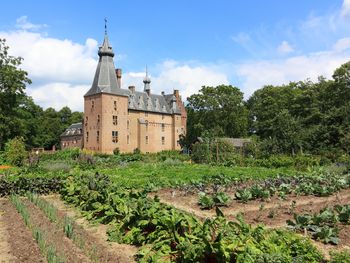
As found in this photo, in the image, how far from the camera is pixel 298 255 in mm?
5043

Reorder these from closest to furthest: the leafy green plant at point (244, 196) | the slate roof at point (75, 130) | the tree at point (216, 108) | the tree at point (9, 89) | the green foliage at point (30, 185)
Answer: the leafy green plant at point (244, 196) → the green foliage at point (30, 185) → the tree at point (9, 89) → the tree at point (216, 108) → the slate roof at point (75, 130)

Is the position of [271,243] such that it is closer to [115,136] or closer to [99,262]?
[99,262]

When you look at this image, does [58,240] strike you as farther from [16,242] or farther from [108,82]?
[108,82]

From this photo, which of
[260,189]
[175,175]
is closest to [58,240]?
[260,189]

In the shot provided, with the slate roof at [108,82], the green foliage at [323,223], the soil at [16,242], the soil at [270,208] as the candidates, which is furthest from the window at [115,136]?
the green foliage at [323,223]

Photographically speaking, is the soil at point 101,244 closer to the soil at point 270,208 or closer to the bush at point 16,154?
the soil at point 270,208

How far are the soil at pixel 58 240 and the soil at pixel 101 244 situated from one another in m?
0.24

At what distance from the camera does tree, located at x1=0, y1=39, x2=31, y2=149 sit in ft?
142

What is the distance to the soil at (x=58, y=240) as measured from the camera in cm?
605

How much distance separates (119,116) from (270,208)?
46.7 metres

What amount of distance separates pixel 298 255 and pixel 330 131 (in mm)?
33380

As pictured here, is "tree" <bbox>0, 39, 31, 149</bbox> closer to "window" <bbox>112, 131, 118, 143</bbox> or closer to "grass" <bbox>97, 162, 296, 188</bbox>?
"window" <bbox>112, 131, 118, 143</bbox>

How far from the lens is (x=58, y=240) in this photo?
700cm

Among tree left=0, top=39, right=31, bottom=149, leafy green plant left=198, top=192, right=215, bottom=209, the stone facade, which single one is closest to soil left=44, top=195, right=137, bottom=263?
leafy green plant left=198, top=192, right=215, bottom=209
